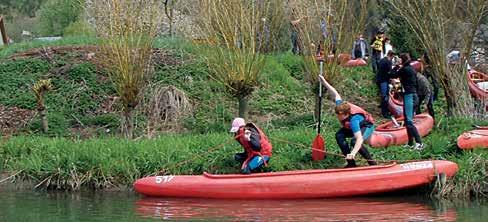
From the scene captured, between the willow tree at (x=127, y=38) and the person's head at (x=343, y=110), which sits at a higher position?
the willow tree at (x=127, y=38)

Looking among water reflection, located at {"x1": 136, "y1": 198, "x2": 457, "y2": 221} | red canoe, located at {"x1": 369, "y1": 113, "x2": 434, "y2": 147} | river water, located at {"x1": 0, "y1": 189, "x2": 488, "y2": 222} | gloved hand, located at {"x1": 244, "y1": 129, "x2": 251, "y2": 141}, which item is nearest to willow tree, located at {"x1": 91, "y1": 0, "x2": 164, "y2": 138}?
river water, located at {"x1": 0, "y1": 189, "x2": 488, "y2": 222}

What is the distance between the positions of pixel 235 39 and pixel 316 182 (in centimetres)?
510

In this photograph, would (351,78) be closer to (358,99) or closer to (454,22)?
(358,99)

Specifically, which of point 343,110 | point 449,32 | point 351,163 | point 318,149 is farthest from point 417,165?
point 449,32

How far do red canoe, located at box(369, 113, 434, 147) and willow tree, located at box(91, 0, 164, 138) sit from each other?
201 inches

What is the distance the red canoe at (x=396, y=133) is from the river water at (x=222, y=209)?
1844 millimetres

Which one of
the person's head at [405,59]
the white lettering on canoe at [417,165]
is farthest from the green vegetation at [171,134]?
the person's head at [405,59]

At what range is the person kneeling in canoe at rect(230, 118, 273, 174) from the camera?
1562cm

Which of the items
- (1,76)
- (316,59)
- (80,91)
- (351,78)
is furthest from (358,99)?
(1,76)

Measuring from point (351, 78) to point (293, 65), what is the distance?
5.54ft

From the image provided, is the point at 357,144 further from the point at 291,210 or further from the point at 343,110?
the point at 291,210

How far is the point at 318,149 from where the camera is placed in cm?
1634

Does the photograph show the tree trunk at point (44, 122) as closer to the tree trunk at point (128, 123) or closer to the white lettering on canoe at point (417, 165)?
the tree trunk at point (128, 123)

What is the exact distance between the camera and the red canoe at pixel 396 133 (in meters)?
17.0
